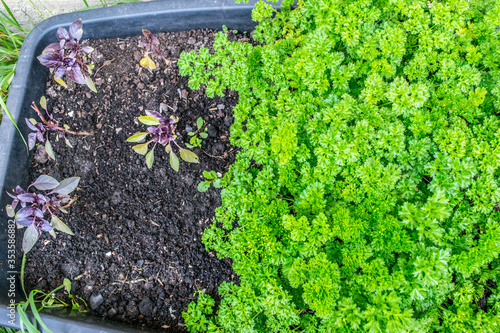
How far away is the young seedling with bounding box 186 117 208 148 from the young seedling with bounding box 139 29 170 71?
19.5 inches

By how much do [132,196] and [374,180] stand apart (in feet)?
4.86

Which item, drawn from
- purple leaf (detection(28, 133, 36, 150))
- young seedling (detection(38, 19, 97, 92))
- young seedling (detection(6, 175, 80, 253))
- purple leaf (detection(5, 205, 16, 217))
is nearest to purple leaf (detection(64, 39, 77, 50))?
young seedling (detection(38, 19, 97, 92))

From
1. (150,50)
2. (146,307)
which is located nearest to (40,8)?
(150,50)

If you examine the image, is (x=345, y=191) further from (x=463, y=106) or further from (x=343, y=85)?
(x=463, y=106)

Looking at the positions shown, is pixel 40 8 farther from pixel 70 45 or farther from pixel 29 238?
pixel 29 238

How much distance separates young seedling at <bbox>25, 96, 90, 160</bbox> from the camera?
204cm

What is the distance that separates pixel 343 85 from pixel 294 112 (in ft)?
0.88

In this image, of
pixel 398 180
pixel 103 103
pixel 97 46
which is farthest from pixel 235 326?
pixel 97 46

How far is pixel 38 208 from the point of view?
1890 millimetres

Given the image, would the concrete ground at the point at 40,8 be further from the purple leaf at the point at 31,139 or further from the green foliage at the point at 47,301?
the green foliage at the point at 47,301

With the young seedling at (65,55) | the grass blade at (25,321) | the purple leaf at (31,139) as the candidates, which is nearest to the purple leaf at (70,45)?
the young seedling at (65,55)

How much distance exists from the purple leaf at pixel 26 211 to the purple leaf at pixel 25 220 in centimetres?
2

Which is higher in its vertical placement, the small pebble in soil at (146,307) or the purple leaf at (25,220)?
the purple leaf at (25,220)

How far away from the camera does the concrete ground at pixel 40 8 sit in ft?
8.96
